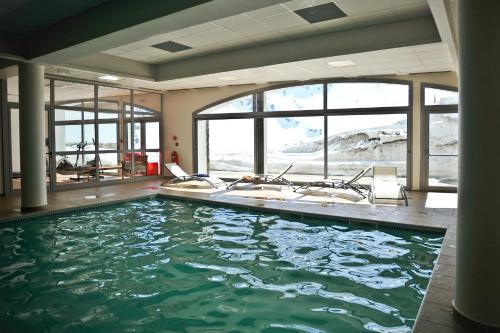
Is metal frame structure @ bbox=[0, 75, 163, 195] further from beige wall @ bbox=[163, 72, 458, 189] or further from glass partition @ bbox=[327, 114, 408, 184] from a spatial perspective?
glass partition @ bbox=[327, 114, 408, 184]

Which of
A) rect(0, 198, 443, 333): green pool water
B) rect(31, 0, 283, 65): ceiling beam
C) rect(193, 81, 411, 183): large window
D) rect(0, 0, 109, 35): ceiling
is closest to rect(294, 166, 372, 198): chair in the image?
rect(193, 81, 411, 183): large window

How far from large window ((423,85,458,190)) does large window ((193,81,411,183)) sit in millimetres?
499

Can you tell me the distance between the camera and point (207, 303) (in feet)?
11.1

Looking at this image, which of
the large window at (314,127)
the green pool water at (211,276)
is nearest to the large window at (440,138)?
the large window at (314,127)

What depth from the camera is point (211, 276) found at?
4.04 meters

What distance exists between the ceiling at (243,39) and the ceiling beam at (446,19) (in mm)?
15

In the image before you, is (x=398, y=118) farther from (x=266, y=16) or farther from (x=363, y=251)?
(x=363, y=251)

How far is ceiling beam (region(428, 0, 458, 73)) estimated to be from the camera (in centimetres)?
456

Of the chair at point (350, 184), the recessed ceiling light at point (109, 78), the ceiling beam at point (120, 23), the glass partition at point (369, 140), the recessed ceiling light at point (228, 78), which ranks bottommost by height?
the chair at point (350, 184)

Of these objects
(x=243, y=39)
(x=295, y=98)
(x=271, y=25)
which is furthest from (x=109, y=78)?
(x=295, y=98)

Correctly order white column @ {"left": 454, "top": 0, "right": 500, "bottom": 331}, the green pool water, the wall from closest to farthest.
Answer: white column @ {"left": 454, "top": 0, "right": 500, "bottom": 331}, the green pool water, the wall

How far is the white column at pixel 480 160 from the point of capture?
7.84 feet

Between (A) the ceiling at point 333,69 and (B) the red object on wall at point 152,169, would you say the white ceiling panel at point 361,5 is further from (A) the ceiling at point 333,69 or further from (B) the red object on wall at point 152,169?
(B) the red object on wall at point 152,169

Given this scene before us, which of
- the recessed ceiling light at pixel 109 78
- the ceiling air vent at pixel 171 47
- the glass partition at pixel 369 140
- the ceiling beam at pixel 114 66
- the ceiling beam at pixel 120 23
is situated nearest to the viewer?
the ceiling beam at pixel 120 23
